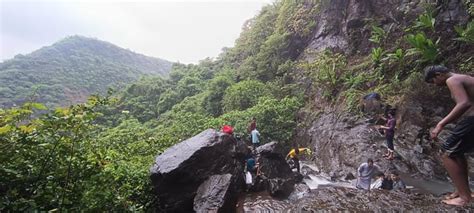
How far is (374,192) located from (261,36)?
23996 mm

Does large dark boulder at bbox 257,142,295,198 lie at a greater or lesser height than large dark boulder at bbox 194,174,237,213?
lesser

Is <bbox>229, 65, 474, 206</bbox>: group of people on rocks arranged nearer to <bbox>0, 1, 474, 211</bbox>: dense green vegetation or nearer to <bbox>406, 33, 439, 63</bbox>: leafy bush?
<bbox>0, 1, 474, 211</bbox>: dense green vegetation

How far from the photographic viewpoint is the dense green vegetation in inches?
165

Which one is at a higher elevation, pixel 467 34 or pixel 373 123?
pixel 467 34

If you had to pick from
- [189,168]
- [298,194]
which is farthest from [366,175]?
[189,168]

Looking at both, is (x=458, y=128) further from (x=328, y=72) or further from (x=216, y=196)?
(x=328, y=72)

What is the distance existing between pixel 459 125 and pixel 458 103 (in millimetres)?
320

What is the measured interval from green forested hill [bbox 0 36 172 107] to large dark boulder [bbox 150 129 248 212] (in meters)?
32.5

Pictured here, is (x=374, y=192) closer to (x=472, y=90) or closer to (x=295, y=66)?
(x=472, y=90)

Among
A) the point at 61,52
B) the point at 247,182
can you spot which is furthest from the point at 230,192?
the point at 61,52

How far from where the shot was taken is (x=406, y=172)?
10.1m

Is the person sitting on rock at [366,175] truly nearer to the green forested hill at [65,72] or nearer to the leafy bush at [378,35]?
the leafy bush at [378,35]

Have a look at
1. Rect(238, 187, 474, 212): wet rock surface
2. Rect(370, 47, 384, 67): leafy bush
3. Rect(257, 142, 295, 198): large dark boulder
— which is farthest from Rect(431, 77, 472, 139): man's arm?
Rect(370, 47, 384, 67): leafy bush

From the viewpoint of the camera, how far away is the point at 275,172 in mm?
10242
